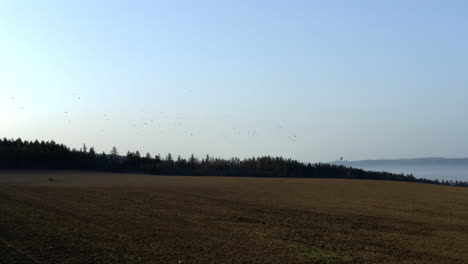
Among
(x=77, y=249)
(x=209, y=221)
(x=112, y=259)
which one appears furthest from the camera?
(x=209, y=221)

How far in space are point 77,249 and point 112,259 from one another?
5.51 ft

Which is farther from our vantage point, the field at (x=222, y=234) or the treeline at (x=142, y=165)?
the treeline at (x=142, y=165)

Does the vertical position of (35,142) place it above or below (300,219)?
above

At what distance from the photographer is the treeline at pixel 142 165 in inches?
3172

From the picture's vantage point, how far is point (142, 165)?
89.4m

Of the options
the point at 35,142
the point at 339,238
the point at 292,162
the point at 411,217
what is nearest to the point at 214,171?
the point at 292,162

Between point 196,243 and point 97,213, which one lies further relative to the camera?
point 97,213

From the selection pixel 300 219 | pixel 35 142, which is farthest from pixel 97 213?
pixel 35 142

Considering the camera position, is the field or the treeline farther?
the treeline

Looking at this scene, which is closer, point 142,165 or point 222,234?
point 222,234

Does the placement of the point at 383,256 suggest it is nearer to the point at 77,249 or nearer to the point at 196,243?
the point at 196,243

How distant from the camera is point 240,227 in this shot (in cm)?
1792

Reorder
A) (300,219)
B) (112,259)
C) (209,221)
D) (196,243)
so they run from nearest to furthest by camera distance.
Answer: (112,259), (196,243), (209,221), (300,219)

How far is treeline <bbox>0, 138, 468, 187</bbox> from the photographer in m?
80.6
